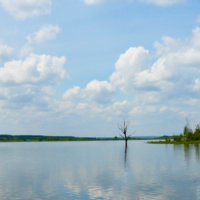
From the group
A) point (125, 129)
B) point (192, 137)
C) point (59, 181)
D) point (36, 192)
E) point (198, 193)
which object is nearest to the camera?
point (198, 193)

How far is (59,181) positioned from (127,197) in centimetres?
1124

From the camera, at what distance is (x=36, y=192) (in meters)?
24.9

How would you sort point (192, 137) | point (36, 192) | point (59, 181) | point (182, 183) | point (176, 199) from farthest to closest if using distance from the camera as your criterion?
point (192, 137), point (59, 181), point (182, 183), point (36, 192), point (176, 199)

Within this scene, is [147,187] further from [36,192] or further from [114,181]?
[36,192]

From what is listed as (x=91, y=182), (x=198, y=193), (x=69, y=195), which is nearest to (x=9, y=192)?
(x=69, y=195)

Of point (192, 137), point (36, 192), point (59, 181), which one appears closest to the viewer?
point (36, 192)

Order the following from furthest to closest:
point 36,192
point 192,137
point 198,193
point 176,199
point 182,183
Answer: point 192,137
point 182,183
point 36,192
point 198,193
point 176,199

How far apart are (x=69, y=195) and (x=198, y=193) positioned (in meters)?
12.1

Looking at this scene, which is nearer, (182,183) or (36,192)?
(36,192)

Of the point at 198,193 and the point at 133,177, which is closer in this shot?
the point at 198,193

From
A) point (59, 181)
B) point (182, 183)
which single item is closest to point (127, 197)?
point (182, 183)

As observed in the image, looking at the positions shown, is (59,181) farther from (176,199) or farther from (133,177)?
(176,199)

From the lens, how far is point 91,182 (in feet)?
97.0

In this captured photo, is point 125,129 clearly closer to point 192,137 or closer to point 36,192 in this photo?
point 192,137
